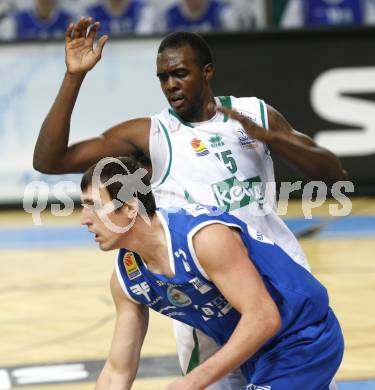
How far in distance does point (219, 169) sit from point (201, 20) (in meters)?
8.72

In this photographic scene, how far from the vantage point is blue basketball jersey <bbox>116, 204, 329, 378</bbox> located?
3.98 m

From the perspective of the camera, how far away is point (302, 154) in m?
4.78

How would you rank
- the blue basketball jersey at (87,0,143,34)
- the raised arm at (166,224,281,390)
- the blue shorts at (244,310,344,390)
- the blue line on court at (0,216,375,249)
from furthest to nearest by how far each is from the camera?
the blue basketball jersey at (87,0,143,34) < the blue line on court at (0,216,375,249) < the blue shorts at (244,310,344,390) < the raised arm at (166,224,281,390)

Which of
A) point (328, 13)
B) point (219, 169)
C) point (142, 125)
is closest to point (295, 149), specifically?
point (219, 169)

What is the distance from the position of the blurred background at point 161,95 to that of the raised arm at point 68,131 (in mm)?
4163

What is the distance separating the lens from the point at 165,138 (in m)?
4.99

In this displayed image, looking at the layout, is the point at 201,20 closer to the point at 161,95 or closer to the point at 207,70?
the point at 161,95

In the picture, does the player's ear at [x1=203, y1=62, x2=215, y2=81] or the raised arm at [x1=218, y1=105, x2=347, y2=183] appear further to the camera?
the player's ear at [x1=203, y1=62, x2=215, y2=81]

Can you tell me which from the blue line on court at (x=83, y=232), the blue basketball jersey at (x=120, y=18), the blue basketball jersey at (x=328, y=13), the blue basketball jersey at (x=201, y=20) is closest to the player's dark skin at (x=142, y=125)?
the blue line on court at (x=83, y=232)

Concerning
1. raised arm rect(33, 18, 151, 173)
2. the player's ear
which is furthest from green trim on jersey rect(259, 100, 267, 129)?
raised arm rect(33, 18, 151, 173)

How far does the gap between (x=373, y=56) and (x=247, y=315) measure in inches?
352

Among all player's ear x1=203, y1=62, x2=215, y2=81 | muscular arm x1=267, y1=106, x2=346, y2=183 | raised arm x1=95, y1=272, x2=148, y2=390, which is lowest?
raised arm x1=95, y1=272, x2=148, y2=390

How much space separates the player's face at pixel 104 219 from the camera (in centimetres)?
397

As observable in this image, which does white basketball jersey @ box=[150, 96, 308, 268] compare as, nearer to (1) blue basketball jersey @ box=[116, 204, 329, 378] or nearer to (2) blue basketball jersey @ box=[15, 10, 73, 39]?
(1) blue basketball jersey @ box=[116, 204, 329, 378]
